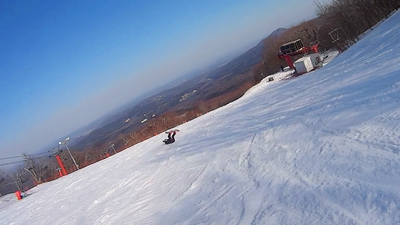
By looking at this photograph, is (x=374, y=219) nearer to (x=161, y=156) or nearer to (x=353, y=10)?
(x=161, y=156)

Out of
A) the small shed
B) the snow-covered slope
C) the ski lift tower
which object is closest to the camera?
the snow-covered slope

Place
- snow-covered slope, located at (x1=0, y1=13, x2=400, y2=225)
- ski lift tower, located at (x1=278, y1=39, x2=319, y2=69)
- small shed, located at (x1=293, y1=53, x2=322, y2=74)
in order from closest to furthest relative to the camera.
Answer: snow-covered slope, located at (x1=0, y1=13, x2=400, y2=225) → small shed, located at (x1=293, y1=53, x2=322, y2=74) → ski lift tower, located at (x1=278, y1=39, x2=319, y2=69)

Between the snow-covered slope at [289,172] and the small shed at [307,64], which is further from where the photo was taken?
the small shed at [307,64]

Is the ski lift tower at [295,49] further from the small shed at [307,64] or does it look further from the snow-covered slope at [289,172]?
the snow-covered slope at [289,172]

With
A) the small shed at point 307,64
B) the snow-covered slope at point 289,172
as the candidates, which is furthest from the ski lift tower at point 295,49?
the snow-covered slope at point 289,172

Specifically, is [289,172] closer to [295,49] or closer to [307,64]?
[307,64]

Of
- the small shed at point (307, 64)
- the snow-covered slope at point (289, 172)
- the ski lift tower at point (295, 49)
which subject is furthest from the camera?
the ski lift tower at point (295, 49)

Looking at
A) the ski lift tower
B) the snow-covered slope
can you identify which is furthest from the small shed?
the snow-covered slope

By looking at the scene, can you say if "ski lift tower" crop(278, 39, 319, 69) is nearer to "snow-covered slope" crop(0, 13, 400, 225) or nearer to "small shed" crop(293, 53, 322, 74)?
"small shed" crop(293, 53, 322, 74)

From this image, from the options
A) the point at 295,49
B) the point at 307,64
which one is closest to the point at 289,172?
the point at 307,64

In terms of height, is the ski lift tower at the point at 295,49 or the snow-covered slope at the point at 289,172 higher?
the ski lift tower at the point at 295,49
